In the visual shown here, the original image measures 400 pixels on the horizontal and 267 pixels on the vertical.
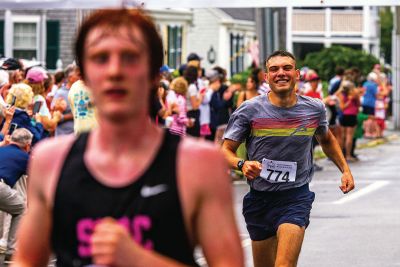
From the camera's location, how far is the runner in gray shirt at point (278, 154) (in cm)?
924

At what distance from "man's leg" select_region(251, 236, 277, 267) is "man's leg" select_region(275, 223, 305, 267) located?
0.15m

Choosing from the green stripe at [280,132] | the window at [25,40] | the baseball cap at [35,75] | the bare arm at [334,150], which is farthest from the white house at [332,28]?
the green stripe at [280,132]

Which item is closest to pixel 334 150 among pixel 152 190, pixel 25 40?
pixel 152 190

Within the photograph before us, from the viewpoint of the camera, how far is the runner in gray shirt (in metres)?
9.24

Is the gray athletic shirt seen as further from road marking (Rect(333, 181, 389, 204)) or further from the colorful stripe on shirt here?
road marking (Rect(333, 181, 389, 204))

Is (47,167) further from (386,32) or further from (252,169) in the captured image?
(386,32)

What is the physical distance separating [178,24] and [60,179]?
1785 inches

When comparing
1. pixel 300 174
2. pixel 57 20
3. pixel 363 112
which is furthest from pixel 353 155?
pixel 300 174

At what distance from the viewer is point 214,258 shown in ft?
12.0

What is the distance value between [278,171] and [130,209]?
5723 millimetres

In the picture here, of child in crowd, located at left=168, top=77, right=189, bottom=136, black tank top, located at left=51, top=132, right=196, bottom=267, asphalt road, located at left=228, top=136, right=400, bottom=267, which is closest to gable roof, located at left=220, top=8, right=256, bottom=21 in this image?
asphalt road, located at left=228, top=136, right=400, bottom=267

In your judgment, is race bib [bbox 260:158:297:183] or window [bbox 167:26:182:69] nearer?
race bib [bbox 260:158:297:183]

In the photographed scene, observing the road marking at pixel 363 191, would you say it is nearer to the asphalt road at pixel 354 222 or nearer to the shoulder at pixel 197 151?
the asphalt road at pixel 354 222

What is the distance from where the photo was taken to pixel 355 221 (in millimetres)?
16547
